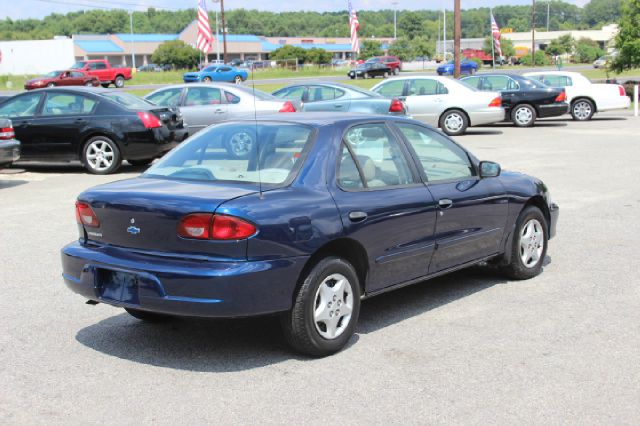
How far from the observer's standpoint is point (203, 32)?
3856cm

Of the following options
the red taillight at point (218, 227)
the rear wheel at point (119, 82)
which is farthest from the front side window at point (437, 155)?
the rear wheel at point (119, 82)

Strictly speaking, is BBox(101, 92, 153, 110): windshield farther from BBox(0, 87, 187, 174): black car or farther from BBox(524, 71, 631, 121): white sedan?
BBox(524, 71, 631, 121): white sedan

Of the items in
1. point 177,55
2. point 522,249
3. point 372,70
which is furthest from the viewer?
point 177,55

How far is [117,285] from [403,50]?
10969 centimetres

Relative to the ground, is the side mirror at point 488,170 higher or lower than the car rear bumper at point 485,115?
higher

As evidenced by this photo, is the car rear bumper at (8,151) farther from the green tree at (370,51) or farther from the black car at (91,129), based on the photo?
the green tree at (370,51)

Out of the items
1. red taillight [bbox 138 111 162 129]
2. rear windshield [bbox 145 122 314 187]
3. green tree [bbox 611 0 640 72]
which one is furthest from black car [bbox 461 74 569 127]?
rear windshield [bbox 145 122 314 187]

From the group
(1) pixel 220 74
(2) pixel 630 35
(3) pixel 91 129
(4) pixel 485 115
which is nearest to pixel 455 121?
(4) pixel 485 115

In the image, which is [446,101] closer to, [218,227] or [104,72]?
[218,227]

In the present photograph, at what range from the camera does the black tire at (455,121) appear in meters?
23.0

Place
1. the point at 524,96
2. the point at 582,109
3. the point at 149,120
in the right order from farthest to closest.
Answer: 1. the point at 582,109
2. the point at 524,96
3. the point at 149,120

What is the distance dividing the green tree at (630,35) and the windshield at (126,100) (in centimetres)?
2974

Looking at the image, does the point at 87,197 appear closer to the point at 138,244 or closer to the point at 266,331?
the point at 138,244

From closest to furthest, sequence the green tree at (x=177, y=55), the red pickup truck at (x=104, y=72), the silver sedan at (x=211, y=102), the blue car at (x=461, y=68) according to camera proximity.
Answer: the silver sedan at (x=211, y=102)
the red pickup truck at (x=104, y=72)
the blue car at (x=461, y=68)
the green tree at (x=177, y=55)
